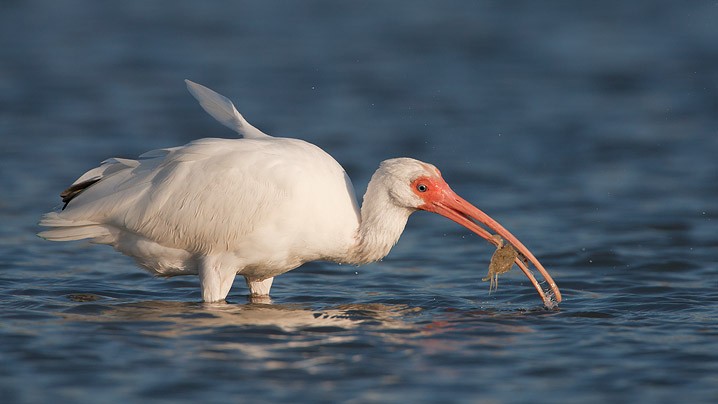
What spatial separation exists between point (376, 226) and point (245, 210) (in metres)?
1.20

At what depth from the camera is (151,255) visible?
37.2 ft

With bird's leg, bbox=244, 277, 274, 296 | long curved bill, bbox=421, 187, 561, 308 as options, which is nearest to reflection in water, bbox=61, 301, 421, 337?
bird's leg, bbox=244, 277, 274, 296

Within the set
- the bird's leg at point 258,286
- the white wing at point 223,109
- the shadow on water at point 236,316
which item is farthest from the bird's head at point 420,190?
the white wing at point 223,109

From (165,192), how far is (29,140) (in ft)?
30.7

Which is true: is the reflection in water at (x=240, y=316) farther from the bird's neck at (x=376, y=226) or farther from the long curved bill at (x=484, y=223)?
the long curved bill at (x=484, y=223)

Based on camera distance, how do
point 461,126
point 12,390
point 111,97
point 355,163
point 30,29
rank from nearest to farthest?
point 12,390 < point 355,163 < point 461,126 < point 111,97 < point 30,29

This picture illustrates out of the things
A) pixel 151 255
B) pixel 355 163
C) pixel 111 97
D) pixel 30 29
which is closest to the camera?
pixel 151 255

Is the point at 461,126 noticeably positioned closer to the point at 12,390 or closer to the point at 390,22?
the point at 390,22

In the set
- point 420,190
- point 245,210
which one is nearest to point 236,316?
point 245,210

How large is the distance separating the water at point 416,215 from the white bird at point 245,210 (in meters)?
0.50

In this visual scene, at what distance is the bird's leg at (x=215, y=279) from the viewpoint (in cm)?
1108

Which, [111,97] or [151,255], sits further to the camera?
[111,97]

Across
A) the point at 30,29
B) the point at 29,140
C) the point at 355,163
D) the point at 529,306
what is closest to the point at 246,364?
the point at 529,306

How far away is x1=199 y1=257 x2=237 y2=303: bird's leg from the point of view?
11078mm
